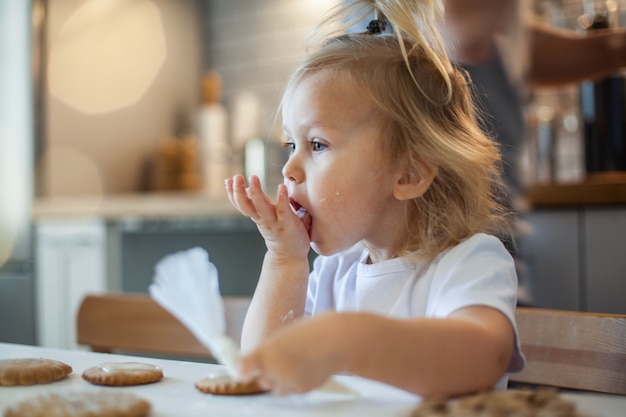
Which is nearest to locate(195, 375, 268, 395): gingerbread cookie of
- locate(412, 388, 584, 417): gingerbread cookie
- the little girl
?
locate(412, 388, 584, 417): gingerbread cookie

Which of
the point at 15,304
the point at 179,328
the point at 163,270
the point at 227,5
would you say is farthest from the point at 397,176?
the point at 227,5

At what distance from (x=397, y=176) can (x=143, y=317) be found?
56cm

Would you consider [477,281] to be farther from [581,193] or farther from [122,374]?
[581,193]

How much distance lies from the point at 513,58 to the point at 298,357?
139cm

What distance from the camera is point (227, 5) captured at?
3523mm

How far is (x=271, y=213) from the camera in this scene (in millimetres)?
808

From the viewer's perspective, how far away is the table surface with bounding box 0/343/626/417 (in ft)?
1.59

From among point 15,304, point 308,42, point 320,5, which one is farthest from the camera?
point 320,5

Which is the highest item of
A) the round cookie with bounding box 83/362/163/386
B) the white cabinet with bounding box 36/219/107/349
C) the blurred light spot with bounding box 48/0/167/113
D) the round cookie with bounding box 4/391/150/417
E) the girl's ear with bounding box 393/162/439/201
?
the blurred light spot with bounding box 48/0/167/113

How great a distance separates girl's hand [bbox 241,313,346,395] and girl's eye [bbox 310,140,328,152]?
1.24 feet

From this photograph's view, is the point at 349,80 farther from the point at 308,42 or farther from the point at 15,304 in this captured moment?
the point at 15,304

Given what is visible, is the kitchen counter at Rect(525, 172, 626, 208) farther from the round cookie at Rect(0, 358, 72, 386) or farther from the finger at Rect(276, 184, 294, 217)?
the round cookie at Rect(0, 358, 72, 386)

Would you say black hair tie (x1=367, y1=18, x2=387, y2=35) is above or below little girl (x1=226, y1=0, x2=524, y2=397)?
above

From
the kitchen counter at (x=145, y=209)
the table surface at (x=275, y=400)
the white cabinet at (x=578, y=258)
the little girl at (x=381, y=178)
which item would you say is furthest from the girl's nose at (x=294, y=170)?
the kitchen counter at (x=145, y=209)
